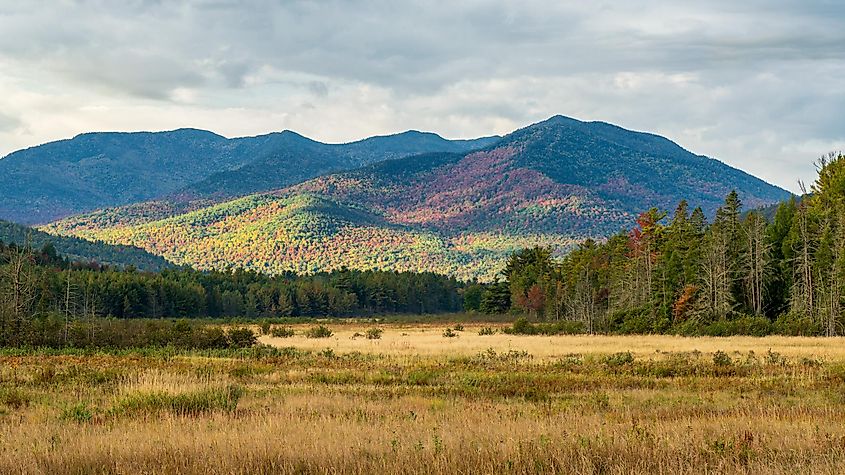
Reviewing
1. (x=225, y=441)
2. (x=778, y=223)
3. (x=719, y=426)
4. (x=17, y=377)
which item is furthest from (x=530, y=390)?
(x=778, y=223)

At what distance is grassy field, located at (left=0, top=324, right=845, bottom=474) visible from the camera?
35.9 feet

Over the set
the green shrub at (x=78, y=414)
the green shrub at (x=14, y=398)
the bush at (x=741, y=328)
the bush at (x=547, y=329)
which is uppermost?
the green shrub at (x=78, y=414)

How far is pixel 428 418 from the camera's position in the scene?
1554 centimetres

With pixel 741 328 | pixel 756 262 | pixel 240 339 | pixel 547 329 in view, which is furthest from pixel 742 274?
pixel 240 339

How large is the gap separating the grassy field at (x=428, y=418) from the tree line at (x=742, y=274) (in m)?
31.1

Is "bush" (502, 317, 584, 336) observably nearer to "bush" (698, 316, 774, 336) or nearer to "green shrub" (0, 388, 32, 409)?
"bush" (698, 316, 774, 336)

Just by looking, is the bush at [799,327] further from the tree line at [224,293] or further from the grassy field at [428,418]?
the tree line at [224,293]

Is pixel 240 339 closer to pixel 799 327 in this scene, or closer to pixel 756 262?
pixel 799 327

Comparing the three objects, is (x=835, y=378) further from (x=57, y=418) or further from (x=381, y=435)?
(x=57, y=418)

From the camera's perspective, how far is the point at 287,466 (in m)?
10.9

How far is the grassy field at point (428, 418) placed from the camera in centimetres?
1094

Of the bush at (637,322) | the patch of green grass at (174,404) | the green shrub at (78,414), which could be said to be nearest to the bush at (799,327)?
the bush at (637,322)

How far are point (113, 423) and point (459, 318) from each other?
11297 centimetres

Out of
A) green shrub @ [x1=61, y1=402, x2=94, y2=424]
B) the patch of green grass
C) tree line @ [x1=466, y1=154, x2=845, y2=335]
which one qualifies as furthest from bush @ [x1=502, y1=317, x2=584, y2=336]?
green shrub @ [x1=61, y1=402, x2=94, y2=424]
